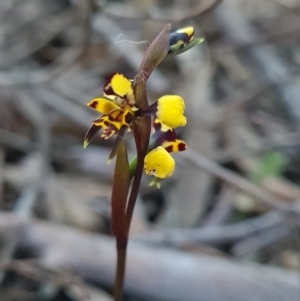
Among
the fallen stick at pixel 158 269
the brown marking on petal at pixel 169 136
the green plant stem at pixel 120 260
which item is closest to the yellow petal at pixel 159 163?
the brown marking on petal at pixel 169 136

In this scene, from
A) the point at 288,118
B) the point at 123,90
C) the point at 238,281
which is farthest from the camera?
the point at 288,118

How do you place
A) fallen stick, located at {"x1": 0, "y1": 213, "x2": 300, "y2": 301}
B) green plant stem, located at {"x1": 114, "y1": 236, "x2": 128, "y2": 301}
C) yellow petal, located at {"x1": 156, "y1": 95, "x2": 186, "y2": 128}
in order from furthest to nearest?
fallen stick, located at {"x1": 0, "y1": 213, "x2": 300, "y2": 301}
green plant stem, located at {"x1": 114, "y1": 236, "x2": 128, "y2": 301}
yellow petal, located at {"x1": 156, "y1": 95, "x2": 186, "y2": 128}

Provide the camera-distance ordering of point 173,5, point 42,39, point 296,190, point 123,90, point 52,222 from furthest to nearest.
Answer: point 173,5 < point 42,39 < point 296,190 < point 52,222 < point 123,90

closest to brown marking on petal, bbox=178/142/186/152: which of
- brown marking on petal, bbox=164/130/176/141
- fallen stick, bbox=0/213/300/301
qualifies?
brown marking on petal, bbox=164/130/176/141

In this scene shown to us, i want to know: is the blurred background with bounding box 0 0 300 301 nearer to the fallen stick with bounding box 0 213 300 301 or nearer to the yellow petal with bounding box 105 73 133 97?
the fallen stick with bounding box 0 213 300 301

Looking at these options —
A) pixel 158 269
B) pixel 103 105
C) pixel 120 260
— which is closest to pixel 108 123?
pixel 103 105

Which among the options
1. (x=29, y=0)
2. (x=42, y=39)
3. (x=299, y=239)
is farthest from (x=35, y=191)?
(x=29, y=0)

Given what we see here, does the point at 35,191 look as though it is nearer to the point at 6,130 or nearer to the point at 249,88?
the point at 6,130

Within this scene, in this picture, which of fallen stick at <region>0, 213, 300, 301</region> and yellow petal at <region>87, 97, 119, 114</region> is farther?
fallen stick at <region>0, 213, 300, 301</region>
